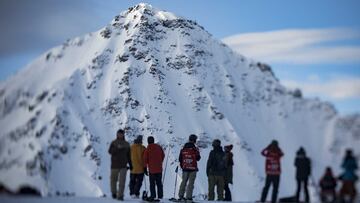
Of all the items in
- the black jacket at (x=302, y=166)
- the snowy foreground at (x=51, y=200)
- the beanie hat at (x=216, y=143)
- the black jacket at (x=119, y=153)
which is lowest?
the snowy foreground at (x=51, y=200)

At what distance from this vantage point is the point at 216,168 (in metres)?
19.8

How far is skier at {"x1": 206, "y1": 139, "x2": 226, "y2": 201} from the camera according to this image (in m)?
19.4

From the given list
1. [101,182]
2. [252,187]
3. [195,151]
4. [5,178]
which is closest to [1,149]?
[5,178]

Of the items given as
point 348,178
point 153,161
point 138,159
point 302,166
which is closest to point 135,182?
point 138,159

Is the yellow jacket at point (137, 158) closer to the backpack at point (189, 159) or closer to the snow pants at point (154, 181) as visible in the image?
the snow pants at point (154, 181)

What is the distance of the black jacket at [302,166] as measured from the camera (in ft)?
60.2

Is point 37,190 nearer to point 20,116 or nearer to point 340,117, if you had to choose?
point 20,116

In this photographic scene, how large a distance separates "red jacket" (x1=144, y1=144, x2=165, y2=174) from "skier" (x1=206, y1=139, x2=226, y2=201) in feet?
6.34

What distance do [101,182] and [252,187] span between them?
51.1 metres

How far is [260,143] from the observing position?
19988 centimetres

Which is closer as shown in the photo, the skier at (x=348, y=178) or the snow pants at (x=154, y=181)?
the skier at (x=348, y=178)

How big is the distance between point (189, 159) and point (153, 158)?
1281 mm

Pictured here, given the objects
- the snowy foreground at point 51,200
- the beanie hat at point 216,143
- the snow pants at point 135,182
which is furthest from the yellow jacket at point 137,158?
the beanie hat at point 216,143

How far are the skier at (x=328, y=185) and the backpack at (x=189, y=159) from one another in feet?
13.3
